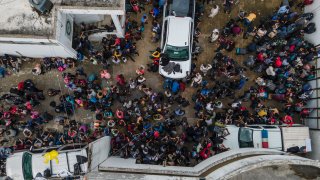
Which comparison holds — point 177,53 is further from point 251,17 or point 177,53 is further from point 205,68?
point 251,17

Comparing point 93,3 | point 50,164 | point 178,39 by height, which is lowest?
point 50,164

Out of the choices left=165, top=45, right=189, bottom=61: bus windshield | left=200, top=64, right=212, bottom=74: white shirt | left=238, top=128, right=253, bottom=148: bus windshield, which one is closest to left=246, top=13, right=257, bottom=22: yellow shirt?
left=200, top=64, right=212, bottom=74: white shirt

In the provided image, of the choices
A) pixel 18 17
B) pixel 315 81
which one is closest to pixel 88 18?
pixel 18 17

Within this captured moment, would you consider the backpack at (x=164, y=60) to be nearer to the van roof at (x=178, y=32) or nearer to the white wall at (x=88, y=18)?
the van roof at (x=178, y=32)

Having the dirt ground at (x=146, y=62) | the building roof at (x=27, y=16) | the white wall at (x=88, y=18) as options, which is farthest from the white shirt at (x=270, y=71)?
the white wall at (x=88, y=18)

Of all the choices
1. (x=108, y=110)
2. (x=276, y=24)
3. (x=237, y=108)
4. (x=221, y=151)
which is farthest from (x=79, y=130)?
(x=276, y=24)

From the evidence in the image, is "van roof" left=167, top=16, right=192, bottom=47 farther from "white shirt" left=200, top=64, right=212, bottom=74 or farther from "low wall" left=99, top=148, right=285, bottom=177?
"low wall" left=99, top=148, right=285, bottom=177
